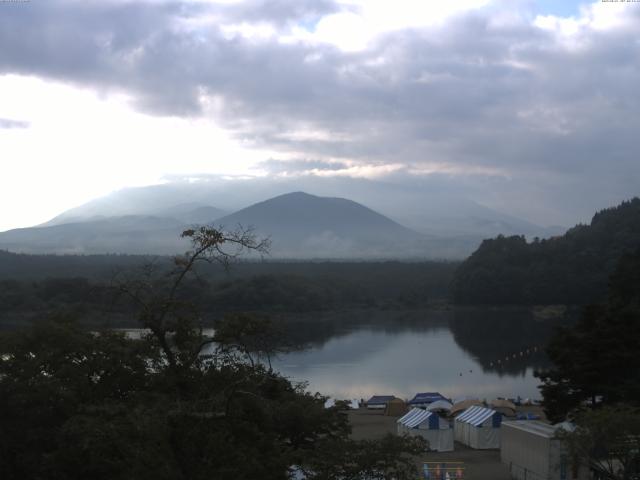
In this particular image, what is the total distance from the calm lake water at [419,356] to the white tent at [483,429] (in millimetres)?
5684

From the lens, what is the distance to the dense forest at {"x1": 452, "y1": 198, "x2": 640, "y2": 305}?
4447cm

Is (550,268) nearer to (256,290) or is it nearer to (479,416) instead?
(256,290)

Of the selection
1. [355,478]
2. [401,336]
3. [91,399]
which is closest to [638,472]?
[355,478]

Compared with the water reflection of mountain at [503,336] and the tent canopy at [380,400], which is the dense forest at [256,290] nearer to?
the water reflection of mountain at [503,336]

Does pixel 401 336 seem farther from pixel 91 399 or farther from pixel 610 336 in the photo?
pixel 91 399

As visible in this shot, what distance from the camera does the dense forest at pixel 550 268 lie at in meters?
44.5

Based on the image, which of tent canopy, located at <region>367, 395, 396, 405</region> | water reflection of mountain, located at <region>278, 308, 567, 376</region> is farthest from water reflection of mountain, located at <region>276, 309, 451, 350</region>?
tent canopy, located at <region>367, 395, 396, 405</region>

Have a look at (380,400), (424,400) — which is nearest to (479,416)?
(424,400)

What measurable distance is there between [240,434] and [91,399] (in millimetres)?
1655

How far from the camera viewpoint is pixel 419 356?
26219 millimetres

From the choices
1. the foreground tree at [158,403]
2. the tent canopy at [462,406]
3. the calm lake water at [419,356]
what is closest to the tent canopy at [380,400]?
the tent canopy at [462,406]

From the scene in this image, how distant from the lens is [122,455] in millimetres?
4863

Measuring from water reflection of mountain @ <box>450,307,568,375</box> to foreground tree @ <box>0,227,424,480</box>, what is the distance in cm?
1419

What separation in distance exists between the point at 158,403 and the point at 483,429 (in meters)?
8.06
